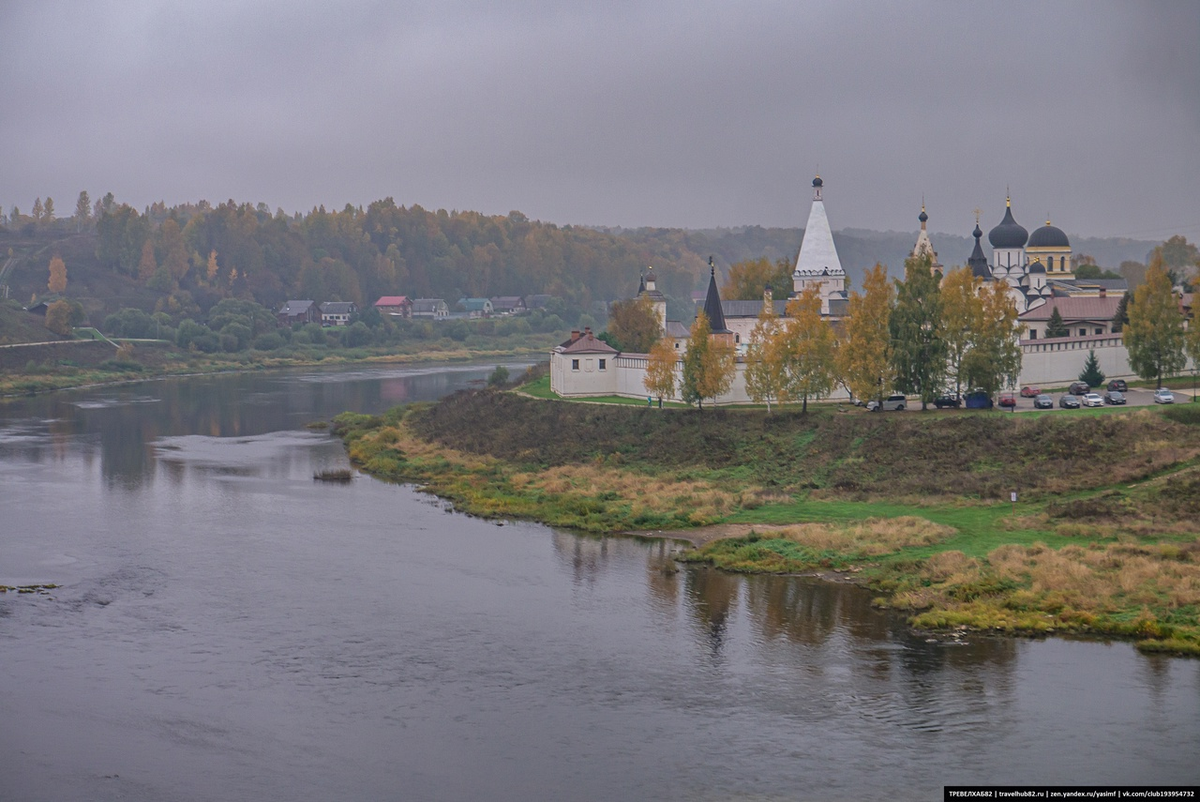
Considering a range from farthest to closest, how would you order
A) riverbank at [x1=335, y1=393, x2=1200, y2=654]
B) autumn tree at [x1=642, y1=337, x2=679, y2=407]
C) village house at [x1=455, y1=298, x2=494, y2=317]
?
village house at [x1=455, y1=298, x2=494, y2=317] → autumn tree at [x1=642, y1=337, x2=679, y2=407] → riverbank at [x1=335, y1=393, x2=1200, y2=654]

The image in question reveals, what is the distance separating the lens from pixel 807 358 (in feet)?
112

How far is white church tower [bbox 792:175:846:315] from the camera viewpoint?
49.2m

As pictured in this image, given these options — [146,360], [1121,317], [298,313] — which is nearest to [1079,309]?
[1121,317]

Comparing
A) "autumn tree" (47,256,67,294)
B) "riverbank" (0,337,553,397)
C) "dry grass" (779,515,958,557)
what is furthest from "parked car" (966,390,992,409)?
"autumn tree" (47,256,67,294)

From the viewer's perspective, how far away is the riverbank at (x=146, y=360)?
6944 centimetres

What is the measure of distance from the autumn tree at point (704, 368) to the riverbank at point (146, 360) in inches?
1629

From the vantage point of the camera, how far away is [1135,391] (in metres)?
34.8

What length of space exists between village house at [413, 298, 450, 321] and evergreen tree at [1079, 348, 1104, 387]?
273 ft

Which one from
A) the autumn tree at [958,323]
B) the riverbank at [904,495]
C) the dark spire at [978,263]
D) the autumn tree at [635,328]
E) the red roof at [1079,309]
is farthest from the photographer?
the dark spire at [978,263]

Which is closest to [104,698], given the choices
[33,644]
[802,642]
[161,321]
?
[33,644]

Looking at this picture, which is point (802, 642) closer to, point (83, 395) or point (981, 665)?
point (981, 665)

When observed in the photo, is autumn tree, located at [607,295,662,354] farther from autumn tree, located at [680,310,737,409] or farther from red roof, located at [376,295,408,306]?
red roof, located at [376,295,408,306]

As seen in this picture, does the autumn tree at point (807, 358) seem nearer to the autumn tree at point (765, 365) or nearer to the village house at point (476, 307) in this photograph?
the autumn tree at point (765, 365)

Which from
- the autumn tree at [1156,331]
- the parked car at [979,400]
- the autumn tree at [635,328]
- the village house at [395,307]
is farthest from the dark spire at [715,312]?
the village house at [395,307]
